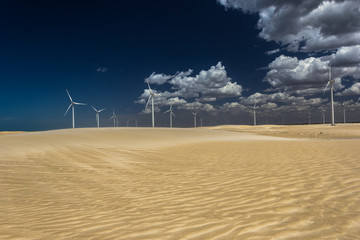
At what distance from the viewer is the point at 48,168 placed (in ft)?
34.2

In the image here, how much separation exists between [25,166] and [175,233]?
9.50 meters

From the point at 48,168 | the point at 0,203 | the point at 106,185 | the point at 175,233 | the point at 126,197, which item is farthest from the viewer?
the point at 48,168

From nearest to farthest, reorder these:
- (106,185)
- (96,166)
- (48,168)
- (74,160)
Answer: (106,185)
(48,168)
(96,166)
(74,160)

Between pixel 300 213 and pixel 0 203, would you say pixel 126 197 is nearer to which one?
pixel 0 203

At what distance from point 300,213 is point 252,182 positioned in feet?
9.03

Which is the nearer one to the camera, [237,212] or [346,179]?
[237,212]

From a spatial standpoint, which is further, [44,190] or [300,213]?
[44,190]

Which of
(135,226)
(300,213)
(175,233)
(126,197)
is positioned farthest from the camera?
(126,197)

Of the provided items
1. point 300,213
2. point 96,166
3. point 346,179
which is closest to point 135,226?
point 300,213

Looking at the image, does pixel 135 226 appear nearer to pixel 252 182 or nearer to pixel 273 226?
pixel 273 226

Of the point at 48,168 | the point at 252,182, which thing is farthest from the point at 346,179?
the point at 48,168

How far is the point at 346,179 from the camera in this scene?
722 centimetres

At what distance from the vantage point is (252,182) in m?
7.54

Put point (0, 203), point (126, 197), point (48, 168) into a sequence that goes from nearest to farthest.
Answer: point (0, 203)
point (126, 197)
point (48, 168)
